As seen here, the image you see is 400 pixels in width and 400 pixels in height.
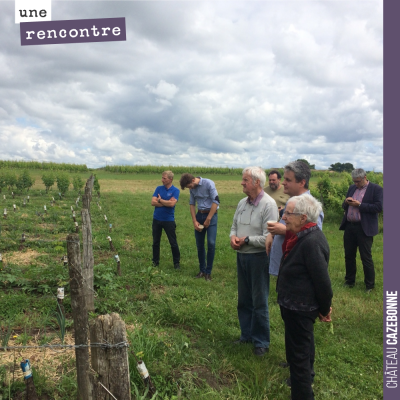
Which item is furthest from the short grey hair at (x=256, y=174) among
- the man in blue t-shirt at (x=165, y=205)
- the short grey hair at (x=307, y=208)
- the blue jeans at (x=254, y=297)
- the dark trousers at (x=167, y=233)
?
the dark trousers at (x=167, y=233)

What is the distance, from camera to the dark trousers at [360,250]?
18.5ft

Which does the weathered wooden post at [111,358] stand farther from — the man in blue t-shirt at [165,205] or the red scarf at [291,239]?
the man in blue t-shirt at [165,205]

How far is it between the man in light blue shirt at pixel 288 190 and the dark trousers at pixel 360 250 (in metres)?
2.83

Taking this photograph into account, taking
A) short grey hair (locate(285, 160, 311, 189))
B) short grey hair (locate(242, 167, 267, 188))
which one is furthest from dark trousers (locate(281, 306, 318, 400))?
short grey hair (locate(242, 167, 267, 188))

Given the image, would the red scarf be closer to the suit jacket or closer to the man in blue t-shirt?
the suit jacket

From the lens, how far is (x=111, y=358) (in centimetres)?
210

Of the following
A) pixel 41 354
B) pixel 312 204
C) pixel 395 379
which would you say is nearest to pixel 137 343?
pixel 41 354

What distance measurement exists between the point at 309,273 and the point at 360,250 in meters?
3.66

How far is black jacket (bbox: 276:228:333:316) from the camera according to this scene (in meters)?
2.55

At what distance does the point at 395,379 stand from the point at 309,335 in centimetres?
140

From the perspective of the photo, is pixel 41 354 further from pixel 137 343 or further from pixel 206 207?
pixel 206 207

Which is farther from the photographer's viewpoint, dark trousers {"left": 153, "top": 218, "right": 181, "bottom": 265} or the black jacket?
dark trousers {"left": 153, "top": 218, "right": 181, "bottom": 265}

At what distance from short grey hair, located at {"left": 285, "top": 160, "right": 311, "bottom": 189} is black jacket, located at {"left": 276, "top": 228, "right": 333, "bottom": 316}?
742 millimetres

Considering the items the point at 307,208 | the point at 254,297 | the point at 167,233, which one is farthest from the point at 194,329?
A: the point at 167,233
